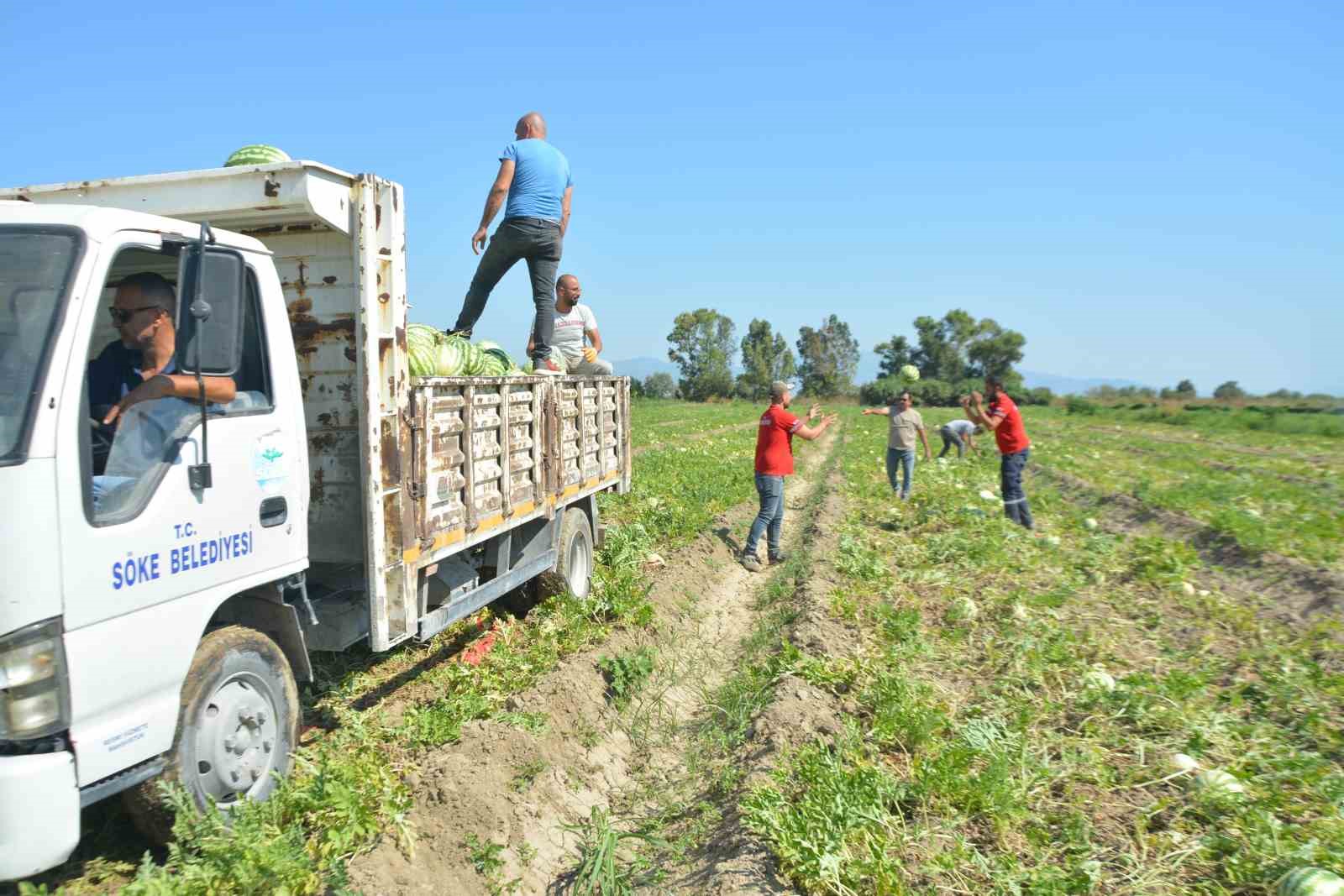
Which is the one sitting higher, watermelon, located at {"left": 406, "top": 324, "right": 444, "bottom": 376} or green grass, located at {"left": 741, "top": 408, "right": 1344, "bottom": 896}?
watermelon, located at {"left": 406, "top": 324, "right": 444, "bottom": 376}

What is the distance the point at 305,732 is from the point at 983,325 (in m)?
96.0

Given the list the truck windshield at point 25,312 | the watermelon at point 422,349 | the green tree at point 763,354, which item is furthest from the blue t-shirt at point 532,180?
the green tree at point 763,354

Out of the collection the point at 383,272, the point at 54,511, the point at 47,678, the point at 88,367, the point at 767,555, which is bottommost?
the point at 767,555

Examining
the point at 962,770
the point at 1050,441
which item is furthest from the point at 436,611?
the point at 1050,441

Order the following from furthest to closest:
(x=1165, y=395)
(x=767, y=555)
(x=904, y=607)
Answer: (x=1165, y=395) → (x=767, y=555) → (x=904, y=607)

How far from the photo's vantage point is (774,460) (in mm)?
10539

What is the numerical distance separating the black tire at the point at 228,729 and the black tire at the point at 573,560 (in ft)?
10.6

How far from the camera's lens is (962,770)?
4.24 metres

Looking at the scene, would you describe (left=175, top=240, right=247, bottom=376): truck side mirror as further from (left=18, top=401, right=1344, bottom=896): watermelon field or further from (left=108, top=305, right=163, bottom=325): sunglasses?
(left=18, top=401, right=1344, bottom=896): watermelon field

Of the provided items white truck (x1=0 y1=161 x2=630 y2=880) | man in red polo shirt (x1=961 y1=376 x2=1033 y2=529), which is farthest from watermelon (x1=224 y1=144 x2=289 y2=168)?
man in red polo shirt (x1=961 y1=376 x2=1033 y2=529)

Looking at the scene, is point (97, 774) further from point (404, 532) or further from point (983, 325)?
point (983, 325)

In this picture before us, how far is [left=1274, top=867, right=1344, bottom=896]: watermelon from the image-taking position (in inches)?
126

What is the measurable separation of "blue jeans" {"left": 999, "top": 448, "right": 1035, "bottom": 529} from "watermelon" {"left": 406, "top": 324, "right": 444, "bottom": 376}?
28.9ft

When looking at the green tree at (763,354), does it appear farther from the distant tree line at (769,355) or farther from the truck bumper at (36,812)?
the truck bumper at (36,812)
